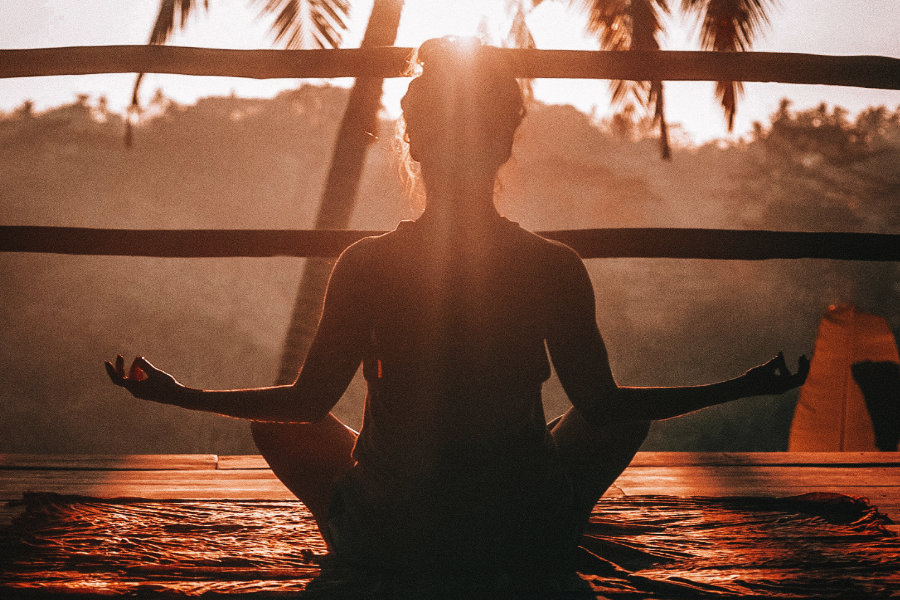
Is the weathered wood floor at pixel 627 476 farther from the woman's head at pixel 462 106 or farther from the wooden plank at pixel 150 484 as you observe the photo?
the woman's head at pixel 462 106

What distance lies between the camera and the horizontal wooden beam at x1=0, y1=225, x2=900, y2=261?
9.01ft

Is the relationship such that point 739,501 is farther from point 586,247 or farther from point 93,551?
point 93,551

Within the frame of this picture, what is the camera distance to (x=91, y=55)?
9.38 feet

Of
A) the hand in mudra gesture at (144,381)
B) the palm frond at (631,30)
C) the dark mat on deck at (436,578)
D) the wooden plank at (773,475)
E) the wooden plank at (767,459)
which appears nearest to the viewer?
the hand in mudra gesture at (144,381)

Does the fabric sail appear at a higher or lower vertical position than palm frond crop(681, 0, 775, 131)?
lower

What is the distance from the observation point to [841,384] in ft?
21.5

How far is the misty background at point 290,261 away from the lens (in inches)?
1008

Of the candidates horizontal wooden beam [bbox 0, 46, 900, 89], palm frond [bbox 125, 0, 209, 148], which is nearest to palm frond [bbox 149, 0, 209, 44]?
palm frond [bbox 125, 0, 209, 148]

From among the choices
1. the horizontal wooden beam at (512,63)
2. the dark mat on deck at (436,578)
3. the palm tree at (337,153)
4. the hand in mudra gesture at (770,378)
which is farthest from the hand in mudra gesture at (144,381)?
the palm tree at (337,153)

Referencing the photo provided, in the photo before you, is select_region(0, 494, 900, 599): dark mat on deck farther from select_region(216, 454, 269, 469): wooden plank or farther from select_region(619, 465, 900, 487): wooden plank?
select_region(216, 454, 269, 469): wooden plank

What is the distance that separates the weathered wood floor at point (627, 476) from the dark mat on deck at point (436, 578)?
160 mm

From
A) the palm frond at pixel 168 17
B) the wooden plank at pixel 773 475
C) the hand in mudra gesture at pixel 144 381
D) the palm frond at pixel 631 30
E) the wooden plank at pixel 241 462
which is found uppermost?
the palm frond at pixel 631 30

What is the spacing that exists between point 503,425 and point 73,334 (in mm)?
29671

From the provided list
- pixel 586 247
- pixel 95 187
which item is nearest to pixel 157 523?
pixel 586 247
